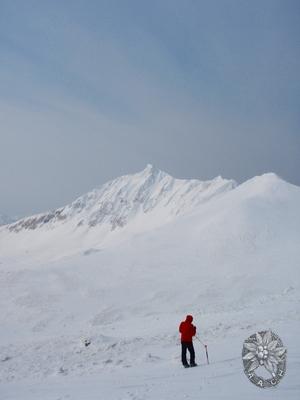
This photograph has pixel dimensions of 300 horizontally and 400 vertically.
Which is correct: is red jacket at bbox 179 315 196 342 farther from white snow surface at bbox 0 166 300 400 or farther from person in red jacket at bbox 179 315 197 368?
white snow surface at bbox 0 166 300 400

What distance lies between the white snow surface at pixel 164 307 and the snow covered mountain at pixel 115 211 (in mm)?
59883

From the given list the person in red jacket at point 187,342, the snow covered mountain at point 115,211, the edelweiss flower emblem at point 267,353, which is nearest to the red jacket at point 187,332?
the person in red jacket at point 187,342

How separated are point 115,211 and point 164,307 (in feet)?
400

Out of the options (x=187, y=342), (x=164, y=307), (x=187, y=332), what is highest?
(x=164, y=307)

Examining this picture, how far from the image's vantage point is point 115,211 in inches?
6191

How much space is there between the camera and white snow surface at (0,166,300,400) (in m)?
13.3

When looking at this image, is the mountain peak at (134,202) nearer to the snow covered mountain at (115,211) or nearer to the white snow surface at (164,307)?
the snow covered mountain at (115,211)

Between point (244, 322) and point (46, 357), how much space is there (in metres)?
9.42

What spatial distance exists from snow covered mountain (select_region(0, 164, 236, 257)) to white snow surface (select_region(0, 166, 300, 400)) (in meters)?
59.9

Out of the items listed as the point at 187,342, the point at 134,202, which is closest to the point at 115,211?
the point at 134,202

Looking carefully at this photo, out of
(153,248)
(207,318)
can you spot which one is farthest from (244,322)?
(153,248)

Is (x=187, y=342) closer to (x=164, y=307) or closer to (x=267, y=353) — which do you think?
(x=267, y=353)

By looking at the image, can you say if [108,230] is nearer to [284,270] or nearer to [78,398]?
[284,270]

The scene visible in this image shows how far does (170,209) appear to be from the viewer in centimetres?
13462
